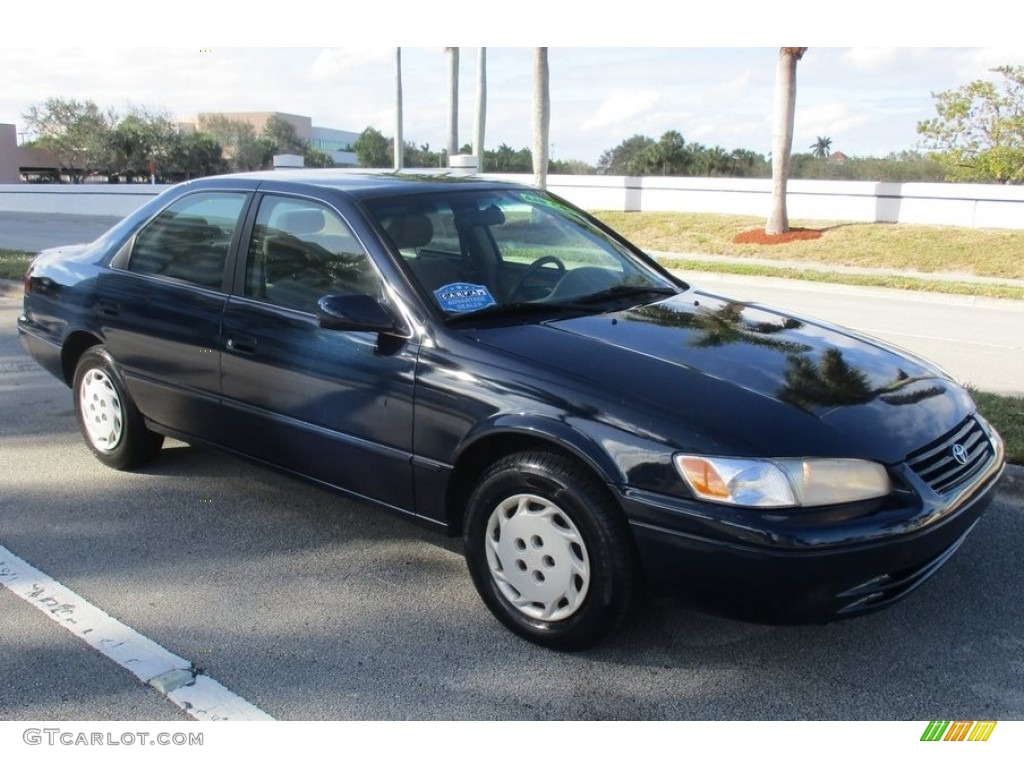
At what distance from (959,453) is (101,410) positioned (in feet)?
14.1

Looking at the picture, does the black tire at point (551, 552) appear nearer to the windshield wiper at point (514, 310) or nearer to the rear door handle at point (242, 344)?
the windshield wiper at point (514, 310)

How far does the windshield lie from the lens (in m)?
3.74

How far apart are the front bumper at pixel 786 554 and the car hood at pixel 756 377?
0.22m

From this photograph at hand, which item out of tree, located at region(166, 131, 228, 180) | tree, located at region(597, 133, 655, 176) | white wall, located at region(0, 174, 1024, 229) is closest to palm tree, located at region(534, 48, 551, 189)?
white wall, located at region(0, 174, 1024, 229)

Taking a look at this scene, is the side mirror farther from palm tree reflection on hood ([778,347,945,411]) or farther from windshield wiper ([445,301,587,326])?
palm tree reflection on hood ([778,347,945,411])

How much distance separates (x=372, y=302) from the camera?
3559 mm

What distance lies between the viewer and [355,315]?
347 cm

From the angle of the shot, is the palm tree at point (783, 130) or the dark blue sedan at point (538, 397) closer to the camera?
the dark blue sedan at point (538, 397)

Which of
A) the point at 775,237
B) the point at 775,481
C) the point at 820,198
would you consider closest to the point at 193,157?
the point at 820,198

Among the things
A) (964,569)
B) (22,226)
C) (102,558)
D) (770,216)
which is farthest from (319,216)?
(22,226)

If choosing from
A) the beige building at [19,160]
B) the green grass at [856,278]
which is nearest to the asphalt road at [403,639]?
the green grass at [856,278]

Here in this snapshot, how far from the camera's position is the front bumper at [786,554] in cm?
279

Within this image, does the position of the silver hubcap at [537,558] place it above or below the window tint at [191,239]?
below

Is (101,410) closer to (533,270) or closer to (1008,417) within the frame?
(533,270)
